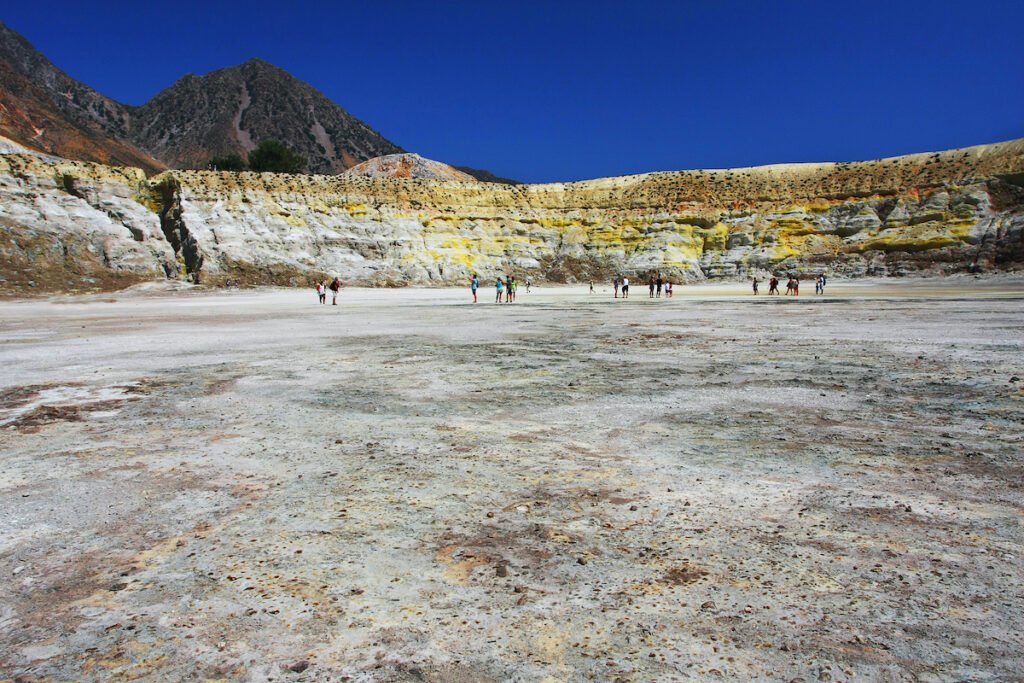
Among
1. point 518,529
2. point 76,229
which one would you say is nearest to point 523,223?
point 76,229

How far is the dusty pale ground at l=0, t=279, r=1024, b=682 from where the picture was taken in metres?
2.73

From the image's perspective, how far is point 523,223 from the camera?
61625 mm

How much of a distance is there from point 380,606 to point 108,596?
1.43 m

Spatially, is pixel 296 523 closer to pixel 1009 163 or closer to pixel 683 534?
pixel 683 534

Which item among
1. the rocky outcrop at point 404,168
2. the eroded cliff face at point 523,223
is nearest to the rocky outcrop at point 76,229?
the eroded cliff face at point 523,223

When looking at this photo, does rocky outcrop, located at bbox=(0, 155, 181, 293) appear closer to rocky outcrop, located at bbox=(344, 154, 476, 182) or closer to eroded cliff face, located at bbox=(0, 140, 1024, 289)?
eroded cliff face, located at bbox=(0, 140, 1024, 289)

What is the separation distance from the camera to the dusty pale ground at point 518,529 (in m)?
2.73

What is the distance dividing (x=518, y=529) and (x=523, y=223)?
59.1 meters

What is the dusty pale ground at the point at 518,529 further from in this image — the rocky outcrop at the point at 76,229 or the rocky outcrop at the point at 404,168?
the rocky outcrop at the point at 404,168

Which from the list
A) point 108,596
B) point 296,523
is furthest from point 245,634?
point 296,523

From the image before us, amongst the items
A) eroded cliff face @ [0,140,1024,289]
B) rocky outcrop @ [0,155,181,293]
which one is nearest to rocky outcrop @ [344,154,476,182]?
eroded cliff face @ [0,140,1024,289]

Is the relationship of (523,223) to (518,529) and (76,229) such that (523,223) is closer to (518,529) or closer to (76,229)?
(76,229)

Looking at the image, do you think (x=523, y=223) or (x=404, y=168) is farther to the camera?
(x=404, y=168)

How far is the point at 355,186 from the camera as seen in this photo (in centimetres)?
5984
